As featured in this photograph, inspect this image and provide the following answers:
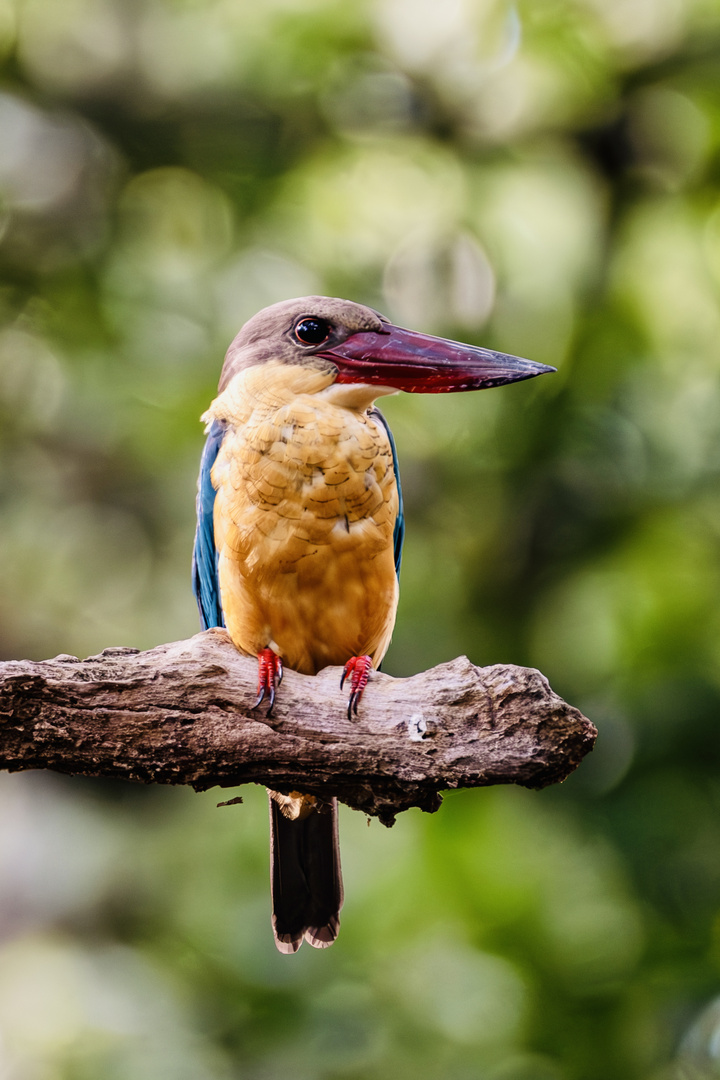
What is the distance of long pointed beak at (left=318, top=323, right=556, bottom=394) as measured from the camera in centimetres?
298

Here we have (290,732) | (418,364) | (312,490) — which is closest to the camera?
(290,732)

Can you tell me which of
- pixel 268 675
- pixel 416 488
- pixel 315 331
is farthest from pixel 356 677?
pixel 416 488

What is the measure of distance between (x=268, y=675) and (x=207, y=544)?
36.0 inches

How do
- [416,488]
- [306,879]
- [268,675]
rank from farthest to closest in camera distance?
[416,488]
[306,879]
[268,675]

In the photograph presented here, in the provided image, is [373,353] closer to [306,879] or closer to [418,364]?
[418,364]

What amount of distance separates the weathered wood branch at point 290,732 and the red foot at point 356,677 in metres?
0.03

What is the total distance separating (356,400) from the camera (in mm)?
3045

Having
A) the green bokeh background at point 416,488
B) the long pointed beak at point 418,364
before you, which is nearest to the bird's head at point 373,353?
the long pointed beak at point 418,364

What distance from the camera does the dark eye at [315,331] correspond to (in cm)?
309

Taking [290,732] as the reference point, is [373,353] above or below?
above

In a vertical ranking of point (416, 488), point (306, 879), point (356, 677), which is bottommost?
point (306, 879)

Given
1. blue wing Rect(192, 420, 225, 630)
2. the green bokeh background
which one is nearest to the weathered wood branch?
blue wing Rect(192, 420, 225, 630)

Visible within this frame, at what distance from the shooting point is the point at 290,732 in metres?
2.33

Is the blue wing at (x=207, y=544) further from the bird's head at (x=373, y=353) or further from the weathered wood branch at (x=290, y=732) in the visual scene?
the weathered wood branch at (x=290, y=732)
